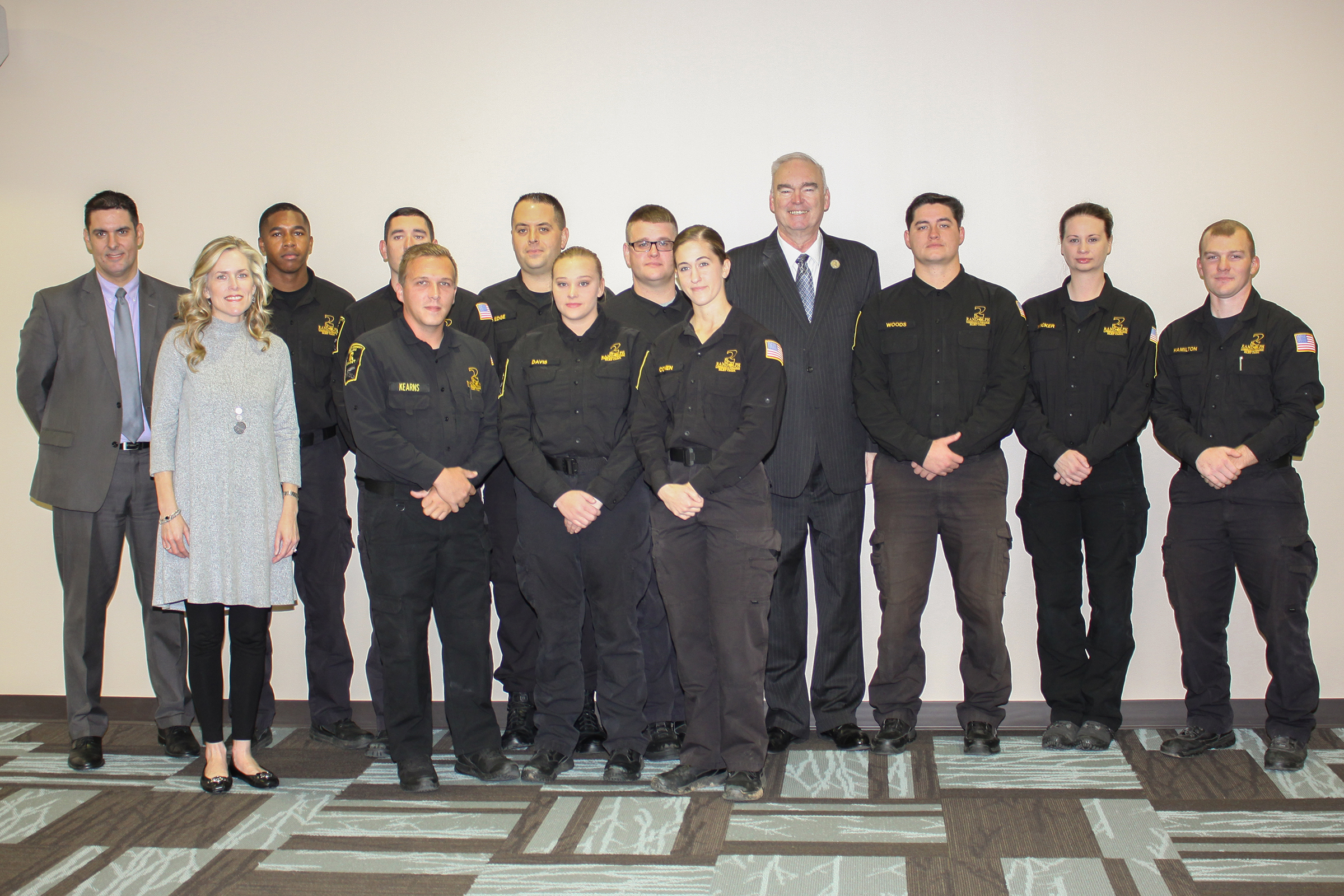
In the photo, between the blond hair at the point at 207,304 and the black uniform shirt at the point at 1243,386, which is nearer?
the blond hair at the point at 207,304

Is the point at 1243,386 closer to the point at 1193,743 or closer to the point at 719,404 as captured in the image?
the point at 1193,743

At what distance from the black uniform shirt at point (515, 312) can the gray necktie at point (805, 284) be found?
753mm

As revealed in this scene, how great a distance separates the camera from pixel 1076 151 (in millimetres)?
3914

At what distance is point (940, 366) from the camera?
3502 millimetres

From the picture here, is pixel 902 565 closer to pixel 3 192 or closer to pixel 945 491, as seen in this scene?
pixel 945 491

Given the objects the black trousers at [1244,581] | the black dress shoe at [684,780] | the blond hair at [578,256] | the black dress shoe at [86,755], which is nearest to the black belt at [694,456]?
the blond hair at [578,256]

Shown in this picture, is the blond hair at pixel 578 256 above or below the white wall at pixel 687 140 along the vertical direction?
below

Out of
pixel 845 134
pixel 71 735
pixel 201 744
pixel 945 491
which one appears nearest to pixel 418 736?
pixel 201 744

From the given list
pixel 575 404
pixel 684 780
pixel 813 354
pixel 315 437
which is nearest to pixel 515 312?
pixel 575 404

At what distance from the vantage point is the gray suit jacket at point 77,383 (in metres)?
3.65

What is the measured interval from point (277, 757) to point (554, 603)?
1.35 meters

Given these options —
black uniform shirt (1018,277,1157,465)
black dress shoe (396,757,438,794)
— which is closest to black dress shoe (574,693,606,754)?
black dress shoe (396,757,438,794)

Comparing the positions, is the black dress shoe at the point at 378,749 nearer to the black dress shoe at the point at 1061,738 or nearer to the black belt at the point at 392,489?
the black belt at the point at 392,489

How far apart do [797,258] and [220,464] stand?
2157 millimetres
